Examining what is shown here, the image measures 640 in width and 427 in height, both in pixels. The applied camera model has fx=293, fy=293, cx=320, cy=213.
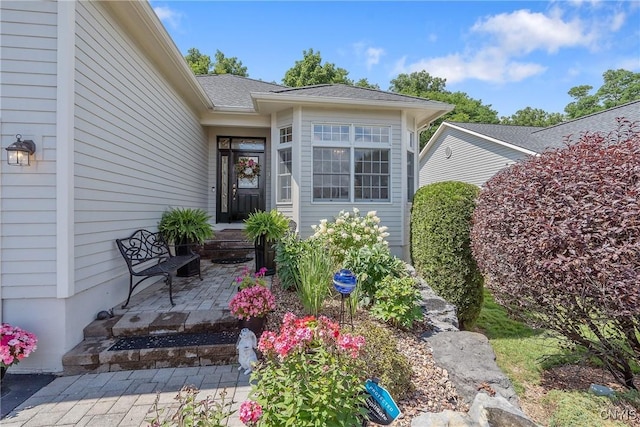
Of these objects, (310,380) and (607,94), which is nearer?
(310,380)

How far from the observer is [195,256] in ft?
15.5

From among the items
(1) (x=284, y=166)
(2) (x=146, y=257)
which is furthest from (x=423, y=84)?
(2) (x=146, y=257)

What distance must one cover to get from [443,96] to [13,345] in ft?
97.7

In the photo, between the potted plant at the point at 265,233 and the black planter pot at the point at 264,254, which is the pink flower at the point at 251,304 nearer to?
the potted plant at the point at 265,233

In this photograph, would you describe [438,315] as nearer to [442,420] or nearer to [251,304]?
[442,420]

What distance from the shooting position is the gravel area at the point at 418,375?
7.17 feet

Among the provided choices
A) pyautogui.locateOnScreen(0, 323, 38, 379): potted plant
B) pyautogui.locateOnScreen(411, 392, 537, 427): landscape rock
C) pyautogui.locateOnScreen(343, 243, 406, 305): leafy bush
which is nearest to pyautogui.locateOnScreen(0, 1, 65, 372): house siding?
pyautogui.locateOnScreen(0, 323, 38, 379): potted plant

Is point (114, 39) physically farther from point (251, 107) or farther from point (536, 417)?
point (536, 417)

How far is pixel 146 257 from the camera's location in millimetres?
4121

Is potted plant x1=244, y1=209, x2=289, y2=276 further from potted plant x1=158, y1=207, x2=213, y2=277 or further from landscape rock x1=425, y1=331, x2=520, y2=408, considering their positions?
landscape rock x1=425, y1=331, x2=520, y2=408

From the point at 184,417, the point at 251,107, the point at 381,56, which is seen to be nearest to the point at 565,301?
the point at 184,417

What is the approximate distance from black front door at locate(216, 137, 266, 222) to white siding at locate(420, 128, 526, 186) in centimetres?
876

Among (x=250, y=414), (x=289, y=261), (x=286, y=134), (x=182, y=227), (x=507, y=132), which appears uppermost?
(x=507, y=132)

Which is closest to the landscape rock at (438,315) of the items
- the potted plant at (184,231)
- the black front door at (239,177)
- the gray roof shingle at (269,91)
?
the potted plant at (184,231)
